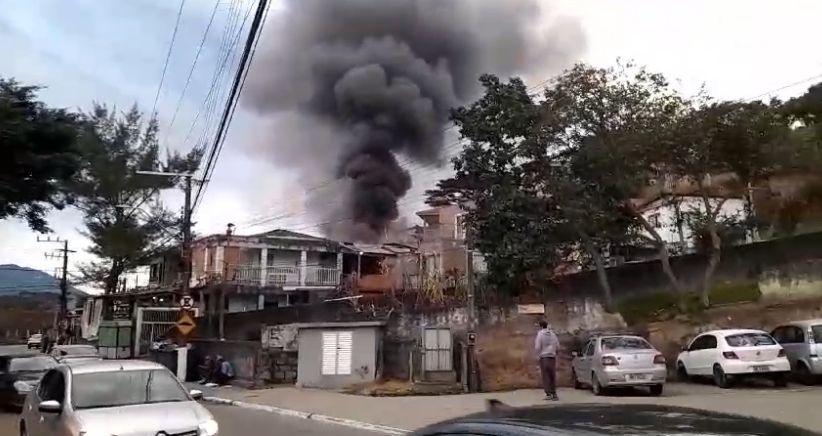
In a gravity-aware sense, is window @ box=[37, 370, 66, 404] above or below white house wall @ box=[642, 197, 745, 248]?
below

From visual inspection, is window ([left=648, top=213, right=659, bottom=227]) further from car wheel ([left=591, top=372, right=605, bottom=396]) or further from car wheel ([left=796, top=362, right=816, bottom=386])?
car wheel ([left=591, top=372, right=605, bottom=396])

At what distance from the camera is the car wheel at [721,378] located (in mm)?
16797

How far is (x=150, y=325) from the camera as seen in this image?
36.0 meters

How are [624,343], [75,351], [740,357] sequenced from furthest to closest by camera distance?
[75,351]
[740,357]
[624,343]

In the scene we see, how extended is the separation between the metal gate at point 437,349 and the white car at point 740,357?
226 inches

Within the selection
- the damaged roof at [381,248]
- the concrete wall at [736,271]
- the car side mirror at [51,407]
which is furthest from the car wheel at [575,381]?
the damaged roof at [381,248]

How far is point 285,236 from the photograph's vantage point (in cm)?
4606

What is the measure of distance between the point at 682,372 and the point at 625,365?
4.15m

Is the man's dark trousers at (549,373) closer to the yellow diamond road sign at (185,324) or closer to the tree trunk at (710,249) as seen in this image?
the tree trunk at (710,249)

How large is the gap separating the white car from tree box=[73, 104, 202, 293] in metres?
19.8

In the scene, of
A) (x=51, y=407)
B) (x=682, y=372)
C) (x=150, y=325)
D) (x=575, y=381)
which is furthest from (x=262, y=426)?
(x=150, y=325)

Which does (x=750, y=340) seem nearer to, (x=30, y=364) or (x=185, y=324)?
(x=185, y=324)

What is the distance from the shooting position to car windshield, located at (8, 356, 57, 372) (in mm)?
16641

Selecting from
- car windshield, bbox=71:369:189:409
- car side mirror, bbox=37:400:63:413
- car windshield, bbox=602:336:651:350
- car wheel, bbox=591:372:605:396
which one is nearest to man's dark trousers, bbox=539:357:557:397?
car wheel, bbox=591:372:605:396
